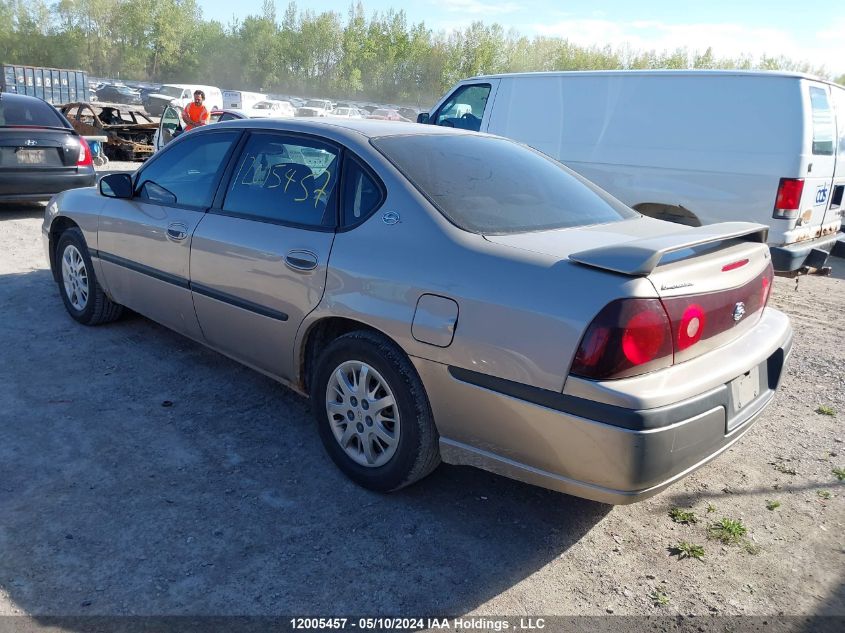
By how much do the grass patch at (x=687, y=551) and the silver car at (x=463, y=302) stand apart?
47 centimetres

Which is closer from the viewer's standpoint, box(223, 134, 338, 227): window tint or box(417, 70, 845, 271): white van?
box(223, 134, 338, 227): window tint

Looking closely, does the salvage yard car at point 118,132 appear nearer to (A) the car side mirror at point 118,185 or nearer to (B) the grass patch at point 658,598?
(A) the car side mirror at point 118,185

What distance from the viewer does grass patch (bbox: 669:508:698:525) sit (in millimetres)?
2984

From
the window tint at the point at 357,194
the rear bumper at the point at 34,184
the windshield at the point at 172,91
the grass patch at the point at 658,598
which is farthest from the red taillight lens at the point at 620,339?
the windshield at the point at 172,91

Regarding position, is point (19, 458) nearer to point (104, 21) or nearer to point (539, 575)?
point (539, 575)

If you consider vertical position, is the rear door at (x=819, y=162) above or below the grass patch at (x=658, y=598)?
above

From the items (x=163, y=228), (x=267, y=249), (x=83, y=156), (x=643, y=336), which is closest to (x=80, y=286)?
(x=163, y=228)

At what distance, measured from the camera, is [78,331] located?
4895mm

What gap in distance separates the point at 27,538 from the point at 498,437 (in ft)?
6.17

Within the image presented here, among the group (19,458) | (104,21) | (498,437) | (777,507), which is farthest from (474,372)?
(104,21)

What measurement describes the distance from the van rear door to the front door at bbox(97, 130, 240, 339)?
5090 mm

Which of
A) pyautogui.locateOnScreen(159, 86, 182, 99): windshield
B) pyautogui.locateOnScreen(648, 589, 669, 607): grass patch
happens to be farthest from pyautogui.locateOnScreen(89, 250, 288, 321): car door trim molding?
pyautogui.locateOnScreen(159, 86, 182, 99): windshield

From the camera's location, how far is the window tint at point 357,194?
304 cm

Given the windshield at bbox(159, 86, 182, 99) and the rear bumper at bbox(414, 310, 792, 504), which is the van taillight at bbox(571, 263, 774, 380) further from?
Answer: the windshield at bbox(159, 86, 182, 99)
